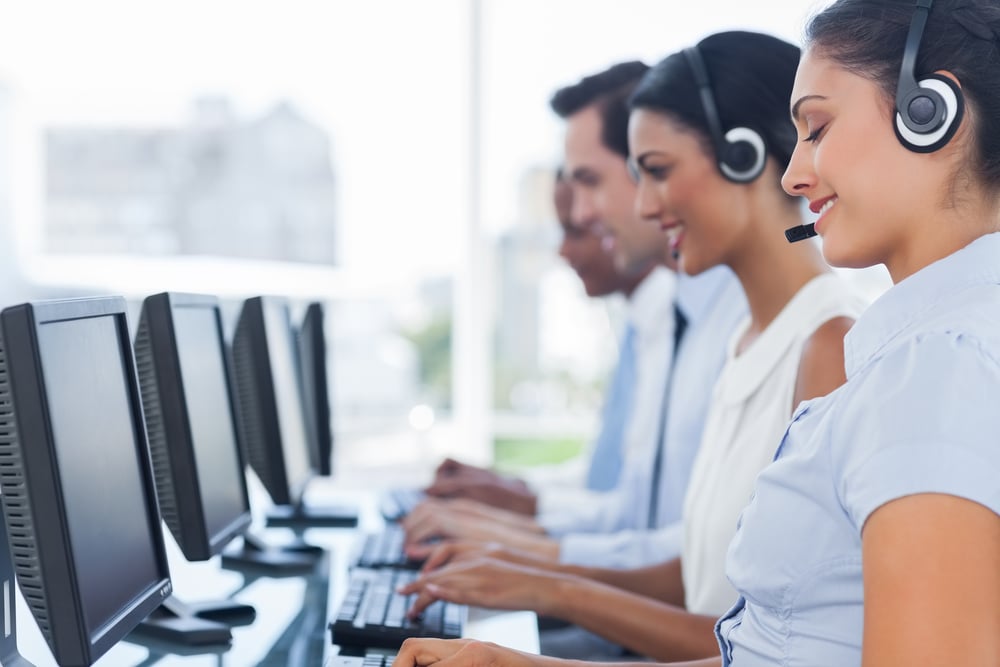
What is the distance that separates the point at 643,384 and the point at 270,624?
4.15 feet

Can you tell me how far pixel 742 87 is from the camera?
145cm

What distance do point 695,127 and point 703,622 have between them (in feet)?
2.32

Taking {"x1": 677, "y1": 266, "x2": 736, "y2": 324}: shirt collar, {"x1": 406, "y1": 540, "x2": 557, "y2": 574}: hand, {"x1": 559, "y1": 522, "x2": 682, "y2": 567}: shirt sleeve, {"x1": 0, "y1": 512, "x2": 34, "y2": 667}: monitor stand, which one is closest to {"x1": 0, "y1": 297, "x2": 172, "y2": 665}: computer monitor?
{"x1": 0, "y1": 512, "x2": 34, "y2": 667}: monitor stand

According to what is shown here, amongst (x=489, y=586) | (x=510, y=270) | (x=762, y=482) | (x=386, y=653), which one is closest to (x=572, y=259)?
(x=510, y=270)

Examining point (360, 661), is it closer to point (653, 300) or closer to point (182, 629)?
point (182, 629)

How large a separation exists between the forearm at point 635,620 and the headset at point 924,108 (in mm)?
734

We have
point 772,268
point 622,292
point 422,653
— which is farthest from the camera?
point 622,292

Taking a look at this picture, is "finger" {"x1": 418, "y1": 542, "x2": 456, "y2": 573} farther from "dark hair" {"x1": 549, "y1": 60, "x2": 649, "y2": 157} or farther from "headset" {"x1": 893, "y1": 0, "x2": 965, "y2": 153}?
"dark hair" {"x1": 549, "y1": 60, "x2": 649, "y2": 157}

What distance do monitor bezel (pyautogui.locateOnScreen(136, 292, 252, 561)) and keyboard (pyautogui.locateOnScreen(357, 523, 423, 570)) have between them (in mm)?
356

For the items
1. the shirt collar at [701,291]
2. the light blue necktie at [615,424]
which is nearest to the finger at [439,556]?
the shirt collar at [701,291]

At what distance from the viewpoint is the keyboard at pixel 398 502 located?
2.08 meters

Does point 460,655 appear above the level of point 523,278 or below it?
above

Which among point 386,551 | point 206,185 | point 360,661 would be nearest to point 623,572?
point 386,551

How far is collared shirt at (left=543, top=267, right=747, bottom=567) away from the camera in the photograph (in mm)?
1751
